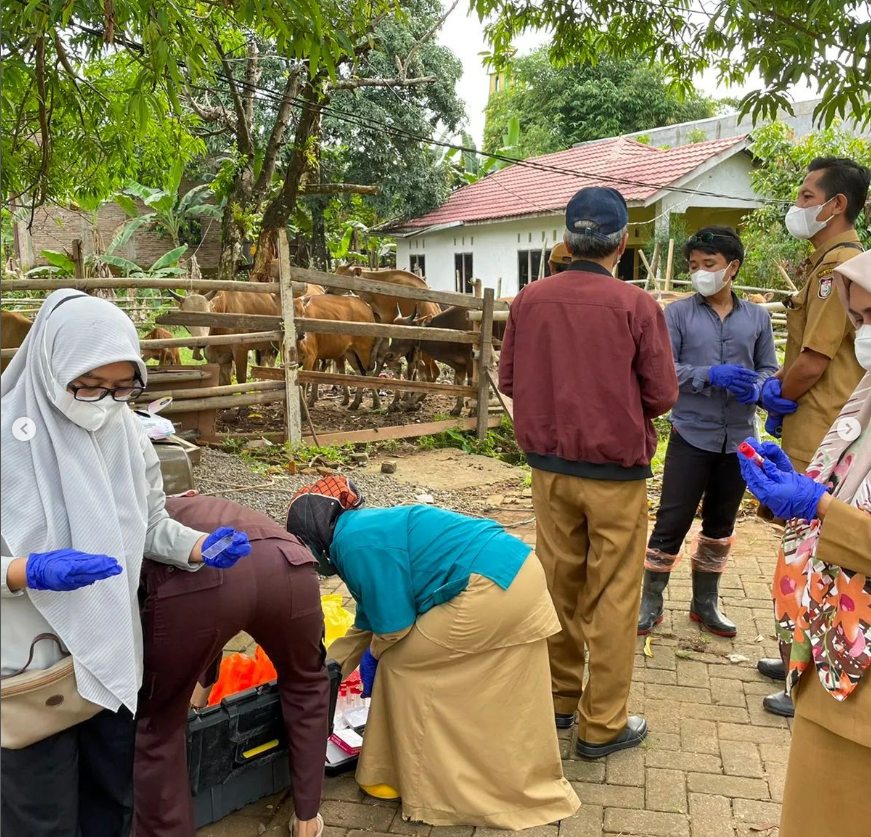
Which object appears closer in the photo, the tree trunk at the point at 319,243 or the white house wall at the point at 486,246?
the white house wall at the point at 486,246

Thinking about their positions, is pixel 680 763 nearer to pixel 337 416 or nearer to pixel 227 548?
pixel 227 548

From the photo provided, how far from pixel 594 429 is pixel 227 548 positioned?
140 centimetres

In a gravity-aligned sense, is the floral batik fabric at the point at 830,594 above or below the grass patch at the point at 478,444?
above

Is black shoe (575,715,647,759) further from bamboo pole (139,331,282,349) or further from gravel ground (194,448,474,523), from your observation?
bamboo pole (139,331,282,349)

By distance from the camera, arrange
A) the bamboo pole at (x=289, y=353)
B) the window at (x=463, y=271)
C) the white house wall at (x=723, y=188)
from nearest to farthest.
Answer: the bamboo pole at (x=289, y=353), the white house wall at (x=723, y=188), the window at (x=463, y=271)

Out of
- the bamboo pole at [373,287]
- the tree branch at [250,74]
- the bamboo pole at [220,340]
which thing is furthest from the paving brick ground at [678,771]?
the tree branch at [250,74]

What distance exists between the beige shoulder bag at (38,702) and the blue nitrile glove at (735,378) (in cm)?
287

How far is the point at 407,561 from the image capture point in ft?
8.27

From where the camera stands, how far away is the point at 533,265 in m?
18.4

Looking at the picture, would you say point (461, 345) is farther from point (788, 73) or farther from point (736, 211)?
point (736, 211)

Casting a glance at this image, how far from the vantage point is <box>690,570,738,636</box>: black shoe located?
418 cm

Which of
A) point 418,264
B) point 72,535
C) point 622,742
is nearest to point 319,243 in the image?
point 418,264

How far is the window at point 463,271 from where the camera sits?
2031cm

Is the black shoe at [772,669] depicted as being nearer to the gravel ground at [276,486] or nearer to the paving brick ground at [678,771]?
the paving brick ground at [678,771]
